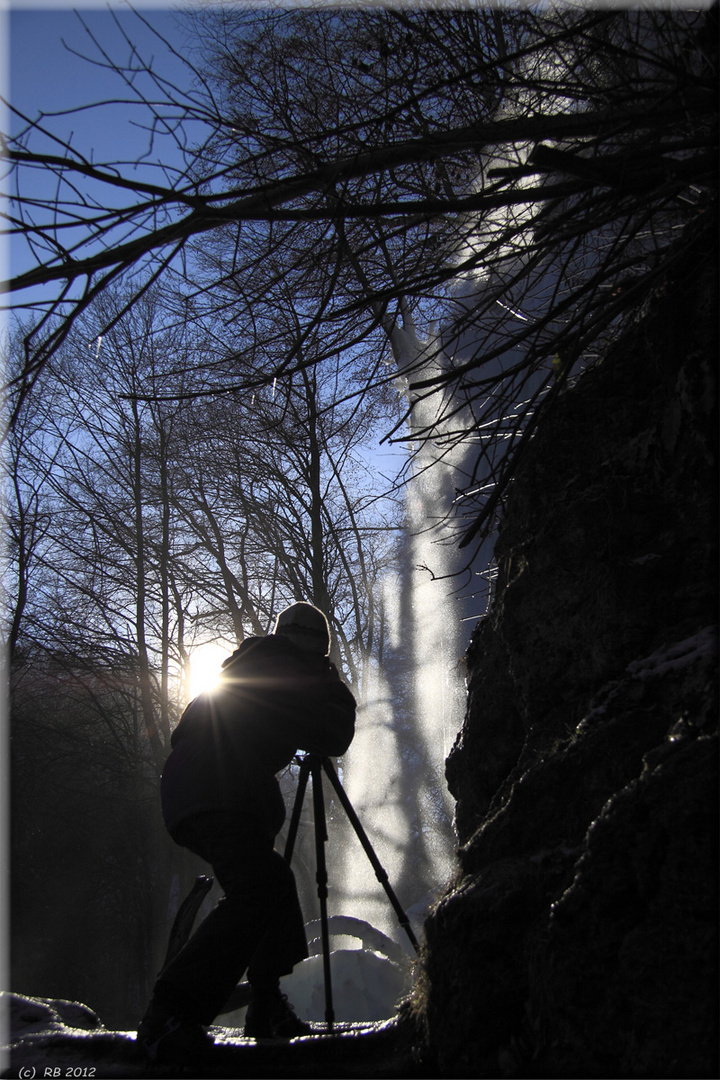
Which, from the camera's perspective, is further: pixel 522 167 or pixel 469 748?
pixel 469 748

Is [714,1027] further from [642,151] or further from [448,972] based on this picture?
[642,151]

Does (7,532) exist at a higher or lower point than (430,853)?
higher

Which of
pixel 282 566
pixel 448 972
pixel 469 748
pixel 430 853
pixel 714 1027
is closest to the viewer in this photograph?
pixel 714 1027

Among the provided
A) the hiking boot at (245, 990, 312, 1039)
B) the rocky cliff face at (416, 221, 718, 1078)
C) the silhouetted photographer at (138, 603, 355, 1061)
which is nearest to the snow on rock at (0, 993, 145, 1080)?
the silhouetted photographer at (138, 603, 355, 1061)

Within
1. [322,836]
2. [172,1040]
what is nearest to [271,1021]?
[172,1040]

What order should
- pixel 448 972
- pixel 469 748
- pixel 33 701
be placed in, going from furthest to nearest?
pixel 33 701, pixel 469 748, pixel 448 972

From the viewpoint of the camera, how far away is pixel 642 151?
214cm

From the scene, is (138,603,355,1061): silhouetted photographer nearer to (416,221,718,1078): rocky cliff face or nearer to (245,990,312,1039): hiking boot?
(245,990,312,1039): hiking boot

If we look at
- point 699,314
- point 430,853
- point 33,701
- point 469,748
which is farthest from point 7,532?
point 699,314

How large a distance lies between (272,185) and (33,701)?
13.5 metres

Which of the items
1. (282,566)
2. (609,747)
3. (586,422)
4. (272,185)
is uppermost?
(282,566)

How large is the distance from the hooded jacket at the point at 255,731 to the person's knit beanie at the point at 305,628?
7cm

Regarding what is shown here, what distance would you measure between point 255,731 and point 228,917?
0.56 metres

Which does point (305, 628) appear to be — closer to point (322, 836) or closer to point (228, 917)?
point (322, 836)
